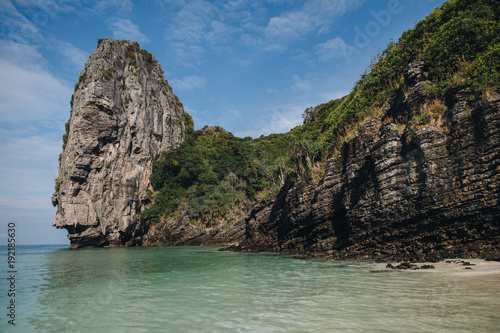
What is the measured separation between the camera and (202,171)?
221 ft

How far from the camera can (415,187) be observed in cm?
1409

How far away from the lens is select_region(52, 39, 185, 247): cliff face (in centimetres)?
5138

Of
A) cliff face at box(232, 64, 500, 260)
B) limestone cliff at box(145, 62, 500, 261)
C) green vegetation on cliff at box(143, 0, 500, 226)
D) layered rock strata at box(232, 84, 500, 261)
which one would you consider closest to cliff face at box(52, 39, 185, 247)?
green vegetation on cliff at box(143, 0, 500, 226)

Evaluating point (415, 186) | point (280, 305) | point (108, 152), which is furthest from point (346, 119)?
point (108, 152)

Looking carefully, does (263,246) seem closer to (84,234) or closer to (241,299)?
(241,299)

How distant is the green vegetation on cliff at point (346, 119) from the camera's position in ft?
49.0

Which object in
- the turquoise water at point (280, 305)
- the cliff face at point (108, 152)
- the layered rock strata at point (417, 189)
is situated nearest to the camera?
the turquoise water at point (280, 305)

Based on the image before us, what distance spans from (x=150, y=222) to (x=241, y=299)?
5679 cm

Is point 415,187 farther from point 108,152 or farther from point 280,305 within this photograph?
point 108,152

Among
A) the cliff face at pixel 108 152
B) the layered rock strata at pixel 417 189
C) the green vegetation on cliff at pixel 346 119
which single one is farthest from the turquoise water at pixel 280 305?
the cliff face at pixel 108 152

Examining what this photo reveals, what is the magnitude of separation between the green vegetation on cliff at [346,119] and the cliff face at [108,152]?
5.41m

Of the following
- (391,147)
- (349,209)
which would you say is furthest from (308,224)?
(391,147)

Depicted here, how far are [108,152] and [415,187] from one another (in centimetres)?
5659

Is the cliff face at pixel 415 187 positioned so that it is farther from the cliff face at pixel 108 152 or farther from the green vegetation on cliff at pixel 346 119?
the cliff face at pixel 108 152
